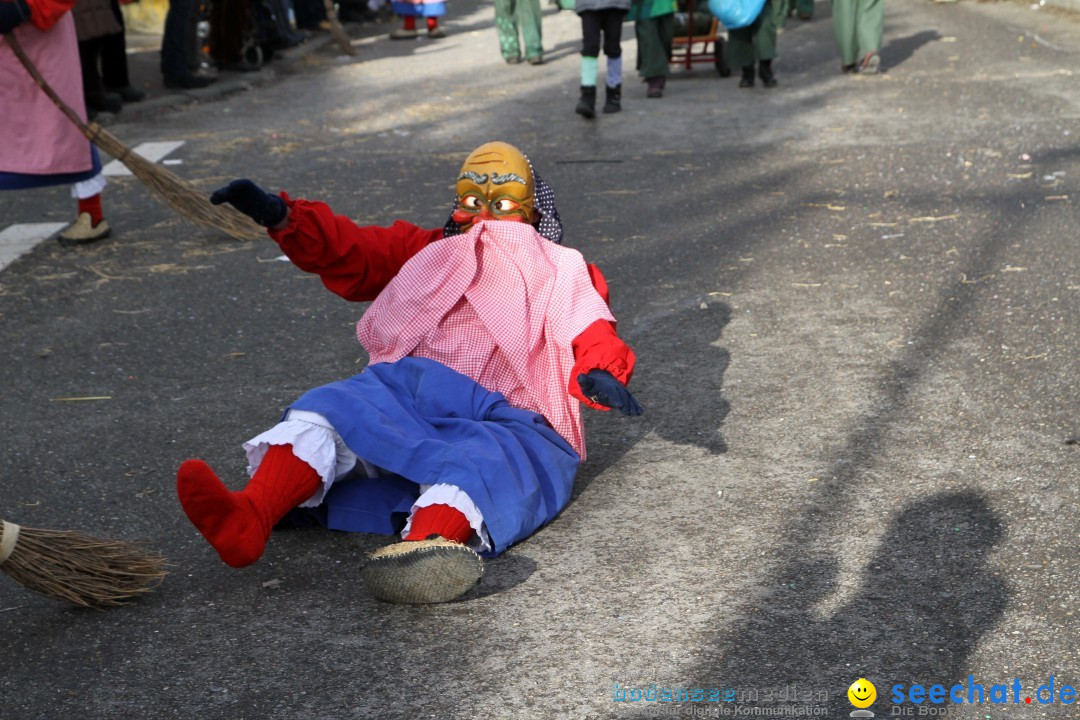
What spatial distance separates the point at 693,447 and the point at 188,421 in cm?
173

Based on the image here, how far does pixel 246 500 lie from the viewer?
3.38m

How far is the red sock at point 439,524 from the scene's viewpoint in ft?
11.2

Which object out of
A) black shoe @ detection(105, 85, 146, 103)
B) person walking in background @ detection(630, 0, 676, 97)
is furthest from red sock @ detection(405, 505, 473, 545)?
black shoe @ detection(105, 85, 146, 103)

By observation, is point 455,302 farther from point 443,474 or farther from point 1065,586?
point 1065,586

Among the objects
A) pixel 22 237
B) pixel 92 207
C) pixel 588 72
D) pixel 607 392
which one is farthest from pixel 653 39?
pixel 607 392

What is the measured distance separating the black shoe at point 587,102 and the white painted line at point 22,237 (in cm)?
398

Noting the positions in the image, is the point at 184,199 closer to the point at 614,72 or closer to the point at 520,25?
the point at 614,72

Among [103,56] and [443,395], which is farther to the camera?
[103,56]

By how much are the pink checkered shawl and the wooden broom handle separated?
11.2ft

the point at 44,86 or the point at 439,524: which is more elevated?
the point at 44,86

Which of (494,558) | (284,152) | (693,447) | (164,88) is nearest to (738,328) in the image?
(693,447)

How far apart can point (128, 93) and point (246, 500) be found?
29.3 ft

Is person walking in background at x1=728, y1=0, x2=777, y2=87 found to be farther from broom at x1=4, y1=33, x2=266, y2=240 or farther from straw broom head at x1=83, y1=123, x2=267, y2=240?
straw broom head at x1=83, y1=123, x2=267, y2=240

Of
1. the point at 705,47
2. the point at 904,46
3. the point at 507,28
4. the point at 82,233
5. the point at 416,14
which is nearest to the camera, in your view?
the point at 82,233
